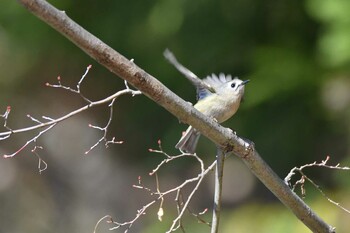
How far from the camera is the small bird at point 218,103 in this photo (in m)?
2.64

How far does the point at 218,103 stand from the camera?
264 cm

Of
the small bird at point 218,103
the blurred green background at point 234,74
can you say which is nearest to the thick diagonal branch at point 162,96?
the small bird at point 218,103

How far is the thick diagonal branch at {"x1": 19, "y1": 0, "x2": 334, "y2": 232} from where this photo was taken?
1.56 metres

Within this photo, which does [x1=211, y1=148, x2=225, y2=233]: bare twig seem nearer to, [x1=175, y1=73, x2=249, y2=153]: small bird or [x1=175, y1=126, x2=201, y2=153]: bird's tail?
[x1=175, y1=73, x2=249, y2=153]: small bird

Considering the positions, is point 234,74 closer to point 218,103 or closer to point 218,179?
point 218,103

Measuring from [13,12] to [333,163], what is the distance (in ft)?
6.90

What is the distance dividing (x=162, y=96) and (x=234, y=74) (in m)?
2.80

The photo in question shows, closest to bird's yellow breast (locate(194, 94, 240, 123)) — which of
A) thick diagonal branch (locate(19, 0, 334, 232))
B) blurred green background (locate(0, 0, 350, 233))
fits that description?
thick diagonal branch (locate(19, 0, 334, 232))

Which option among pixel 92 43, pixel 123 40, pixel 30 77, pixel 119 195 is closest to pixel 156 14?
pixel 123 40

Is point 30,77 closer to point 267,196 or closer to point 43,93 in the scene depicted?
point 43,93

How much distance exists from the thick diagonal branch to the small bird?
585 mm

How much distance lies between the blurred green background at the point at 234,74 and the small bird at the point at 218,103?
1203 millimetres

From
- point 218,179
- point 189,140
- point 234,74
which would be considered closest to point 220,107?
point 189,140

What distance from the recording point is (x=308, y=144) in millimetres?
4629
